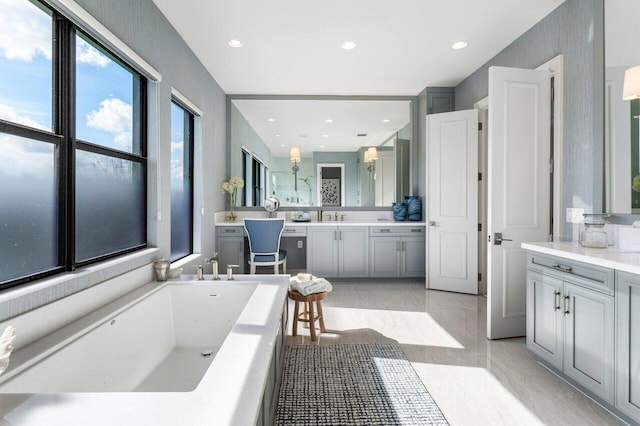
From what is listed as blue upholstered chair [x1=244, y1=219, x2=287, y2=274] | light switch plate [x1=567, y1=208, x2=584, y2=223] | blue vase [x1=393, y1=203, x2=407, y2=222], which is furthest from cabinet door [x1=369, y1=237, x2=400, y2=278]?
light switch plate [x1=567, y1=208, x2=584, y2=223]

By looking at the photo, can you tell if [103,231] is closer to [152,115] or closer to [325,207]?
[152,115]

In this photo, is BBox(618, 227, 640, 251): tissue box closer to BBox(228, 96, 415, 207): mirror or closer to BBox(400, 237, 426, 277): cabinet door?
BBox(400, 237, 426, 277): cabinet door

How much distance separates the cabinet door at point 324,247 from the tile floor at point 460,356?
1.86 ft

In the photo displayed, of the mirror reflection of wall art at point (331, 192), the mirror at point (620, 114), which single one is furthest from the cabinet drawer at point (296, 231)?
the mirror at point (620, 114)

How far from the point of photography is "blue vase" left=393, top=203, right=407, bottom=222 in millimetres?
4801

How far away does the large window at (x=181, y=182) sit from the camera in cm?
325

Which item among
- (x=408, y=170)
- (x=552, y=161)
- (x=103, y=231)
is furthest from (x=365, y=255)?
(x=103, y=231)

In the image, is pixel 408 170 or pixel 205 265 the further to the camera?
pixel 408 170

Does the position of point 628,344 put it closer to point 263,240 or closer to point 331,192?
point 263,240

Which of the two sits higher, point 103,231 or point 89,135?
point 89,135

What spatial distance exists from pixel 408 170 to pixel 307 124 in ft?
5.50

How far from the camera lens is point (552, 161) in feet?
8.93

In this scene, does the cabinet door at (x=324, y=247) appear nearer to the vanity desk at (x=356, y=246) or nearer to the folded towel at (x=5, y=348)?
the vanity desk at (x=356, y=246)

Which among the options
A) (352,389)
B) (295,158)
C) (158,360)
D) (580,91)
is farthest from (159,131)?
(580,91)
